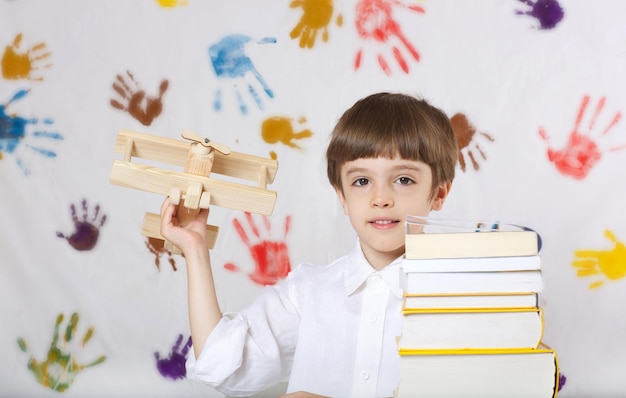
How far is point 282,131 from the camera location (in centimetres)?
205

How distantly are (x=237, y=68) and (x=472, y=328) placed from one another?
136 cm

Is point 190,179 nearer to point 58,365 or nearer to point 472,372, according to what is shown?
point 472,372

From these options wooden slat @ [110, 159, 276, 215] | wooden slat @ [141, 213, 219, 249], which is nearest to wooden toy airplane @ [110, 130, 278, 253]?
wooden slat @ [110, 159, 276, 215]

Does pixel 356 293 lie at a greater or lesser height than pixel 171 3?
lesser

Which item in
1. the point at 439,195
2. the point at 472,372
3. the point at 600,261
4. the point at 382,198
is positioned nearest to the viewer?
the point at 472,372

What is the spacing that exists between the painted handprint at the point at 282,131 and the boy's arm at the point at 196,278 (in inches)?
34.5

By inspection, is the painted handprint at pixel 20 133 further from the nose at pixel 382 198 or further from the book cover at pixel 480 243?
the book cover at pixel 480 243

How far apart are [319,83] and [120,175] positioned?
0.99 metres

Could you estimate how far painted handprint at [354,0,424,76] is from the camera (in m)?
2.05

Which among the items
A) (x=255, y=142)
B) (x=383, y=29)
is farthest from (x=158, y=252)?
(x=383, y=29)

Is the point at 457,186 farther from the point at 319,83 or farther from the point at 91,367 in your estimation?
the point at 91,367

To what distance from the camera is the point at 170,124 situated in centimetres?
206

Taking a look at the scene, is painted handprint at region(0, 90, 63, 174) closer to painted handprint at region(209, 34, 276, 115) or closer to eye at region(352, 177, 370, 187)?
painted handprint at region(209, 34, 276, 115)

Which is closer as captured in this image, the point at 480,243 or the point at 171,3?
the point at 480,243
